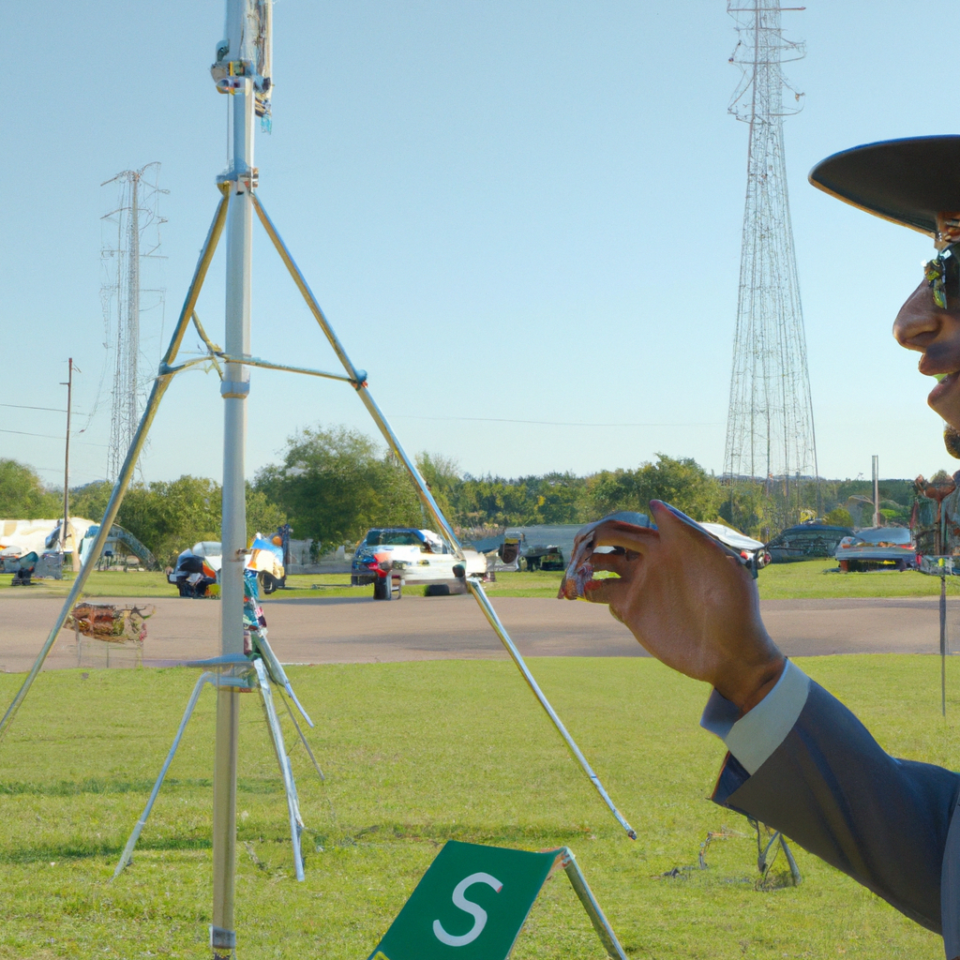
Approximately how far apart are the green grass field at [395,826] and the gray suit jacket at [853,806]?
9.55 feet

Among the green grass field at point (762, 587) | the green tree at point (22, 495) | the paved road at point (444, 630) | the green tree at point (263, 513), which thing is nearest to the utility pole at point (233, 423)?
the paved road at point (444, 630)

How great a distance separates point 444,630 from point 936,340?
15.6 metres

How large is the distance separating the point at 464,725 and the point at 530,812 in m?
2.74

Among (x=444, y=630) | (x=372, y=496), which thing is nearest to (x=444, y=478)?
(x=372, y=496)

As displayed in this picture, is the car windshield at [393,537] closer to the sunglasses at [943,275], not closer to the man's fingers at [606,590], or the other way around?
the man's fingers at [606,590]

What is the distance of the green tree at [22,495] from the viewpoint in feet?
212

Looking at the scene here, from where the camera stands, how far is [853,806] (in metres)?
0.97

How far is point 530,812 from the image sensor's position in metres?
5.48

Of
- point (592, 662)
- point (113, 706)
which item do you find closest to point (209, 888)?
point (113, 706)

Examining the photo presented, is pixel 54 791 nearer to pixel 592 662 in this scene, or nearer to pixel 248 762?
pixel 248 762

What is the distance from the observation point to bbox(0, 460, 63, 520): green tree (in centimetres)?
6456

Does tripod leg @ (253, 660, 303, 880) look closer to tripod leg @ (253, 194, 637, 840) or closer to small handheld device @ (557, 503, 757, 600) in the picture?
tripod leg @ (253, 194, 637, 840)

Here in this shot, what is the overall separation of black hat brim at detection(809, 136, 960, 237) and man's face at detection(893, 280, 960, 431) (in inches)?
4.7

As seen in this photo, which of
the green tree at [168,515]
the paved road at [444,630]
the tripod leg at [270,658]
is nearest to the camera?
the tripod leg at [270,658]
